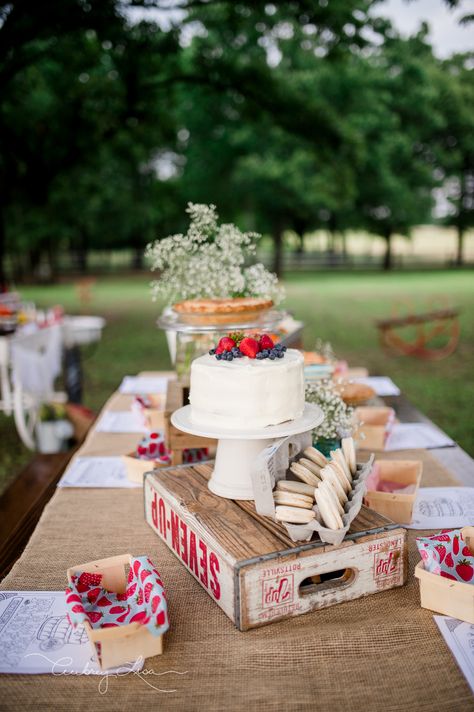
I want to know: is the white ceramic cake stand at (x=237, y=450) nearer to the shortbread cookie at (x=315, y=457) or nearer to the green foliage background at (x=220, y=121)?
the shortbread cookie at (x=315, y=457)

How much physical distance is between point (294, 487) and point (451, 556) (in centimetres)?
51

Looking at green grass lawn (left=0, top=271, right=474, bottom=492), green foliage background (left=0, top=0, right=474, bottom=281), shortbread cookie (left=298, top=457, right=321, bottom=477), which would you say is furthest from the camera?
green foliage background (left=0, top=0, right=474, bottom=281)

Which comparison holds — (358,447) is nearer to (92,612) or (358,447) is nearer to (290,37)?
(92,612)

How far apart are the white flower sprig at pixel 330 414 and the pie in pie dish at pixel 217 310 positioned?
23.2 inches

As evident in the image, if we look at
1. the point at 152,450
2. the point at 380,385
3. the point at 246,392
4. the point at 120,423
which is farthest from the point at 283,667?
the point at 380,385

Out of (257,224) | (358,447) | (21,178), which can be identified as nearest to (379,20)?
(21,178)

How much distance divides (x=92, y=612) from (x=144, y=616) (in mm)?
175

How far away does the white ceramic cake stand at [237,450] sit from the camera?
6.30ft

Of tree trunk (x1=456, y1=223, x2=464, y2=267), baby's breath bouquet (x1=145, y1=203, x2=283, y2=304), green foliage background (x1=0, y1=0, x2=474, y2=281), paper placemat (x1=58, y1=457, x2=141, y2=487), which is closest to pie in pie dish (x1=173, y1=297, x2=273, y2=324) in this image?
baby's breath bouquet (x1=145, y1=203, x2=283, y2=304)

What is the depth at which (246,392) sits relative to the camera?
1917 mm

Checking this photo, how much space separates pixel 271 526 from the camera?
1.80 metres

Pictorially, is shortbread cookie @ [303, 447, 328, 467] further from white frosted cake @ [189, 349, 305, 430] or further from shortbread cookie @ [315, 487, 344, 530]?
shortbread cookie @ [315, 487, 344, 530]

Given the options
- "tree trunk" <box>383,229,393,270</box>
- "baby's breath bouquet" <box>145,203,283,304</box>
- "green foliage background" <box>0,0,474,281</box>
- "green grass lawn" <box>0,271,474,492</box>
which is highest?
"green foliage background" <box>0,0,474,281</box>

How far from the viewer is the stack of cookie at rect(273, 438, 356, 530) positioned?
66.2 inches
